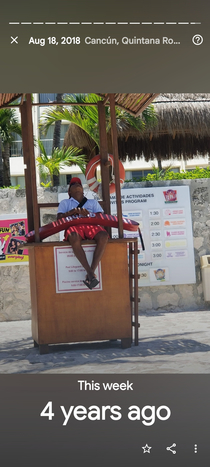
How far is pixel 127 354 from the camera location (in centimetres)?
419

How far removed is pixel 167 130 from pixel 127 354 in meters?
7.06

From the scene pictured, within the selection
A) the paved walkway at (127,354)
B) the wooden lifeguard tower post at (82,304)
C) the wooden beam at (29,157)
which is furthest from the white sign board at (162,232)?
the wooden lifeguard tower post at (82,304)

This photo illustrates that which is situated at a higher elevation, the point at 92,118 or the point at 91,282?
the point at 92,118

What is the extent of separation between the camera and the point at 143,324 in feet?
20.6

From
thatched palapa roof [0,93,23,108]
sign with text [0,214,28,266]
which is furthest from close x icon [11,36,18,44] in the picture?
sign with text [0,214,28,266]

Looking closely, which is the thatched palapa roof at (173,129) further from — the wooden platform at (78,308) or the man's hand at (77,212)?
the wooden platform at (78,308)

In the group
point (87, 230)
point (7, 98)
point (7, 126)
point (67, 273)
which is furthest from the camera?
point (7, 126)

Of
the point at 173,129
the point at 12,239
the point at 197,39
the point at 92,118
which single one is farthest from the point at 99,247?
the point at 173,129

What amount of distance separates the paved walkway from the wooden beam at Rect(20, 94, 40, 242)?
95 cm

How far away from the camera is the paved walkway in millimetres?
3580

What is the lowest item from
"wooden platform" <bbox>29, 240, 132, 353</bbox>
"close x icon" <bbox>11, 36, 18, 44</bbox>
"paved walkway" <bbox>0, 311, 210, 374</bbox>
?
"paved walkway" <bbox>0, 311, 210, 374</bbox>

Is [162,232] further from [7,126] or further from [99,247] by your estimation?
[7,126]

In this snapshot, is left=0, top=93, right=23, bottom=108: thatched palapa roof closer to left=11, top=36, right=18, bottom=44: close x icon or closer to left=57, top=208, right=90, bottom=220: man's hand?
left=57, top=208, right=90, bottom=220: man's hand

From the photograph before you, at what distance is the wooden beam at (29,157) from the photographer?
4646mm
